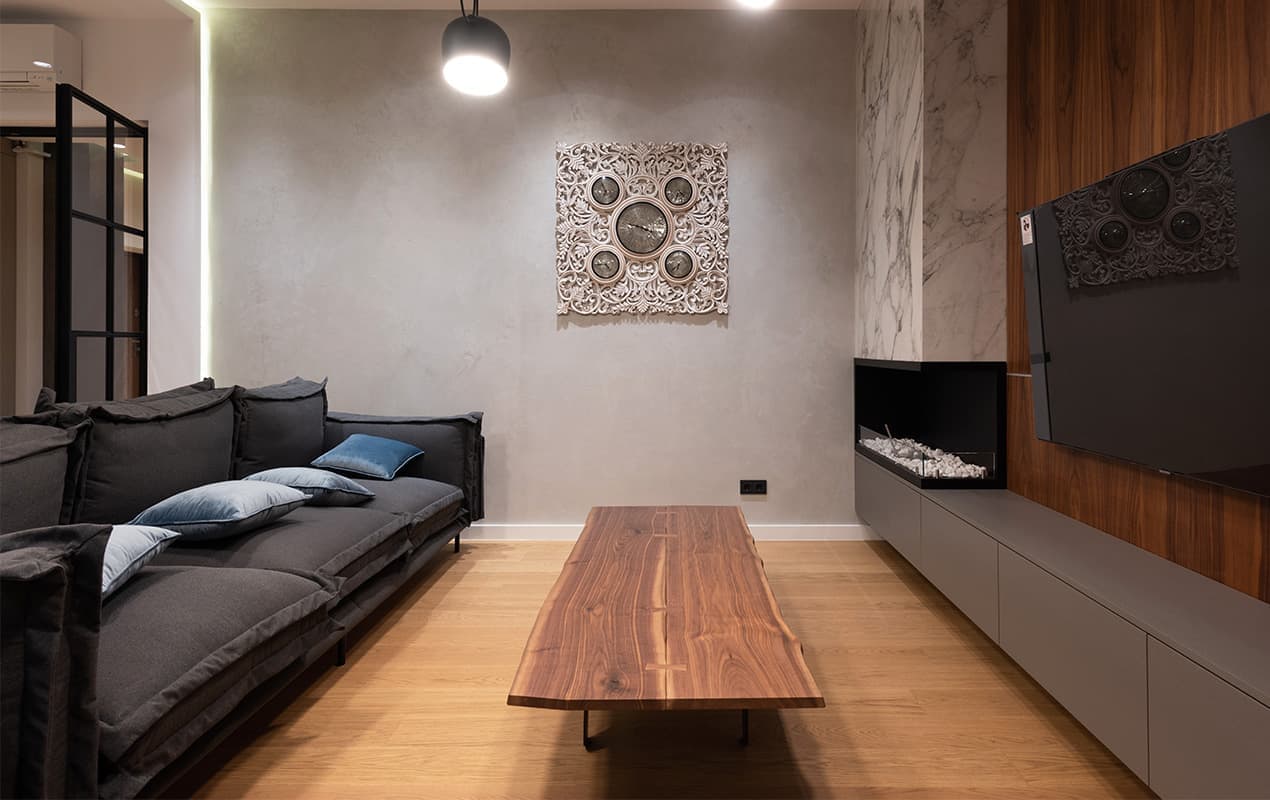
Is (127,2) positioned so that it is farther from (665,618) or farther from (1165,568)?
(1165,568)

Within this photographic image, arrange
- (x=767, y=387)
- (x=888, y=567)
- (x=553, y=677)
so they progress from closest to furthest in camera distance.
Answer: (x=553, y=677) < (x=888, y=567) < (x=767, y=387)

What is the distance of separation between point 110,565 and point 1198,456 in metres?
2.60

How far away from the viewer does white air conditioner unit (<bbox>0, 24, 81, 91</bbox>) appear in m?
3.91

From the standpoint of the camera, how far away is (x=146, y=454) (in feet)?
7.53

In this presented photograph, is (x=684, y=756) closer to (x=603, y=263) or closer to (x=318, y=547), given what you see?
(x=318, y=547)

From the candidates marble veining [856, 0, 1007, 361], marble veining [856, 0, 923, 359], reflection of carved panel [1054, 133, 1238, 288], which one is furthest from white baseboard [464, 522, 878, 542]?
reflection of carved panel [1054, 133, 1238, 288]

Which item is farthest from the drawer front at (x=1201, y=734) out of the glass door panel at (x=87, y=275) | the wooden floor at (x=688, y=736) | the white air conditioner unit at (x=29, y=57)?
the white air conditioner unit at (x=29, y=57)

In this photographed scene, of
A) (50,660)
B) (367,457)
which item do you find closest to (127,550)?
(50,660)

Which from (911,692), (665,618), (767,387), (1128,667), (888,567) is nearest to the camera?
(1128,667)

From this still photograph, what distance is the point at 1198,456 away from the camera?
181 centimetres

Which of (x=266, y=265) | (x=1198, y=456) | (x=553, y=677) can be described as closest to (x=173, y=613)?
(x=553, y=677)

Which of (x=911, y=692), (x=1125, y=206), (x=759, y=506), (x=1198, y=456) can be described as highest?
(x=1125, y=206)

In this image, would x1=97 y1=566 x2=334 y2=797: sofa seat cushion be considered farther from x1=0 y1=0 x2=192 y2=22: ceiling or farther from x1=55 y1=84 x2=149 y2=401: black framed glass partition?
x1=0 y1=0 x2=192 y2=22: ceiling

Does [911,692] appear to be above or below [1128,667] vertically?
below
